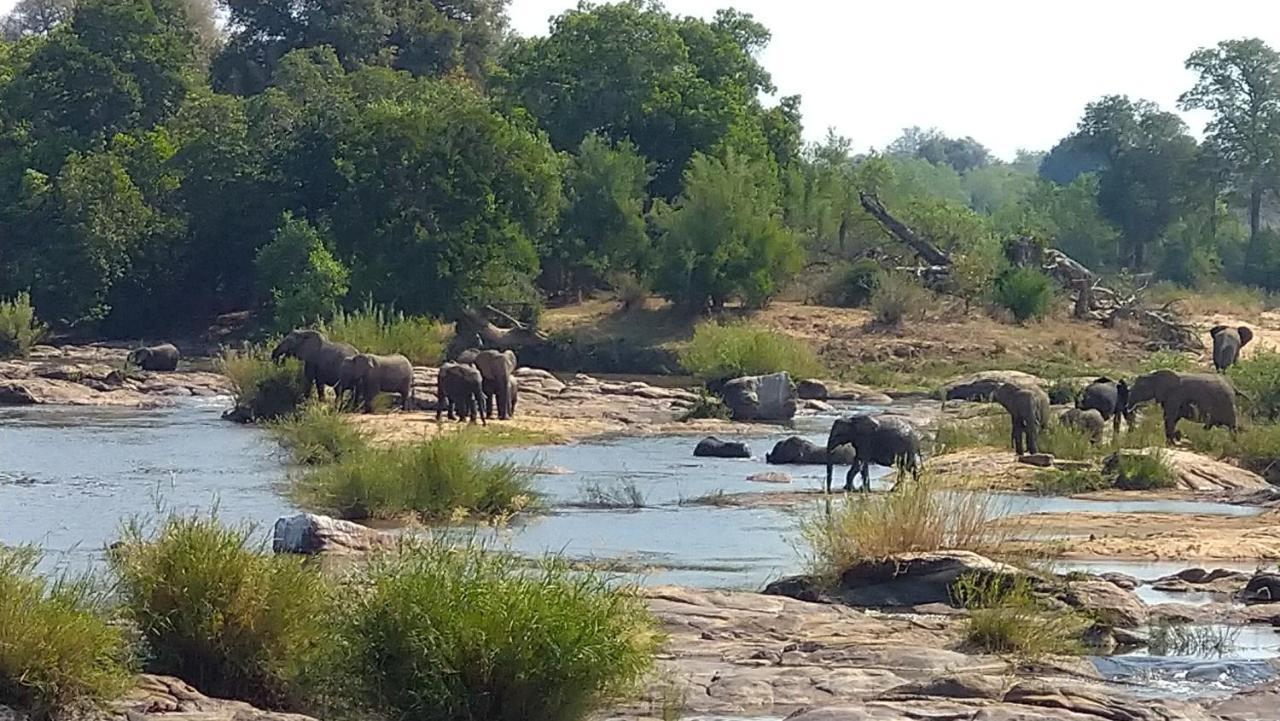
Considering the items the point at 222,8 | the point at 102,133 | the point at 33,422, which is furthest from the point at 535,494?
the point at 222,8

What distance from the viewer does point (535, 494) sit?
75.2 feet

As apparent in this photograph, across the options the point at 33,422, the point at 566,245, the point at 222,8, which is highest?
the point at 222,8

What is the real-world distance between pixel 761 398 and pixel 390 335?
9727 millimetres

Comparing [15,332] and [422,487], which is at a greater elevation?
[15,332]

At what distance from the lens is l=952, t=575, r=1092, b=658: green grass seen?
41.9ft


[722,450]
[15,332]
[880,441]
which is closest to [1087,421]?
[722,450]

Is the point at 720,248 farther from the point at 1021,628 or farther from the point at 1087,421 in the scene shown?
the point at 1021,628

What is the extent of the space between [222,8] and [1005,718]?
72994mm

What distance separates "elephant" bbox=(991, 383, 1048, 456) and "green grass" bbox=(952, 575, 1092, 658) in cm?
1369

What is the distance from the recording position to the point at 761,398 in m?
39.3

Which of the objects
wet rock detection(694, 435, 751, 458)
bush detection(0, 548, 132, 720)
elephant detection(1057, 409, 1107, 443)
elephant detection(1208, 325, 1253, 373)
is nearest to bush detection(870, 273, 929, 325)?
elephant detection(1208, 325, 1253, 373)

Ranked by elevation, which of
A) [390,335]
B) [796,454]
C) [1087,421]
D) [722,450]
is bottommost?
[722,450]

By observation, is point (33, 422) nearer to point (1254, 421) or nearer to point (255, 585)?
point (1254, 421)

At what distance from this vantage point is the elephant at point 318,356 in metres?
36.0
